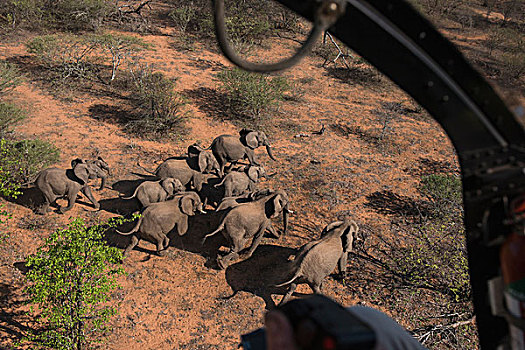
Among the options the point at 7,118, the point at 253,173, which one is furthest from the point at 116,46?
the point at 253,173

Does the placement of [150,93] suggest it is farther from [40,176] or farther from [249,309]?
[249,309]

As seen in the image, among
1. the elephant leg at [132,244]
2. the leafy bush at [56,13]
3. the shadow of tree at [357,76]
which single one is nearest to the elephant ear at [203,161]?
the elephant leg at [132,244]

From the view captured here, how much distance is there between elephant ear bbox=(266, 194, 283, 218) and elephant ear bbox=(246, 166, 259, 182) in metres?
1.80

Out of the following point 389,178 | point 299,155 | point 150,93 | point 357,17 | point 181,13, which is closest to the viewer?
point 357,17

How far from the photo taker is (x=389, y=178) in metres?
11.6

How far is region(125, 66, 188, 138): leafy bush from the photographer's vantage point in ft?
41.8

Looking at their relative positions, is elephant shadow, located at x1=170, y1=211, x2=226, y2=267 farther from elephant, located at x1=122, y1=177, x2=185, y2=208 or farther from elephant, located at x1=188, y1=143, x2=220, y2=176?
Result: elephant, located at x1=188, y1=143, x2=220, y2=176

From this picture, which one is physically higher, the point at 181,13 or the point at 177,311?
the point at 181,13

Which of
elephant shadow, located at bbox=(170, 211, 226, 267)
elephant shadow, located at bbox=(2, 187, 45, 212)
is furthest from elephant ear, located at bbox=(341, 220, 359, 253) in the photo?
elephant shadow, located at bbox=(2, 187, 45, 212)

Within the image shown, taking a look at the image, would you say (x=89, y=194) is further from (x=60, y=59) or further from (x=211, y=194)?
(x=60, y=59)

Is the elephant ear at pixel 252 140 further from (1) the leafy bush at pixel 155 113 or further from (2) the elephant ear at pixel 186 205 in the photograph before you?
(2) the elephant ear at pixel 186 205

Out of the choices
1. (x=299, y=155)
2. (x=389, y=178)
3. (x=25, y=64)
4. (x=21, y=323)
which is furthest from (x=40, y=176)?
(x=25, y=64)

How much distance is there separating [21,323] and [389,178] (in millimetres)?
9467

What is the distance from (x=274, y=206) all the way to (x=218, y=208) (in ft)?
4.08
